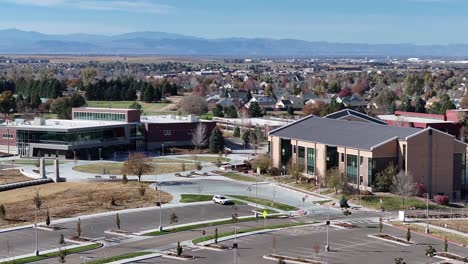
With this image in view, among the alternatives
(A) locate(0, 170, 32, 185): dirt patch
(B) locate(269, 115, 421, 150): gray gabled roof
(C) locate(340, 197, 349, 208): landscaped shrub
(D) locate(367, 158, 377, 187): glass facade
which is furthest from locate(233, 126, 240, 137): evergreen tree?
(C) locate(340, 197, 349, 208): landscaped shrub

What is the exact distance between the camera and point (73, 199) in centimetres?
6562

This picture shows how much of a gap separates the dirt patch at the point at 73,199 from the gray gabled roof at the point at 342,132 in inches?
639

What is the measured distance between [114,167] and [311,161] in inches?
906

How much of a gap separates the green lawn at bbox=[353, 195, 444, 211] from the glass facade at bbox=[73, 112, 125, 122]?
47.0 metres

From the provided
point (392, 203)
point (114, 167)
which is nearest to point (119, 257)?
point (392, 203)

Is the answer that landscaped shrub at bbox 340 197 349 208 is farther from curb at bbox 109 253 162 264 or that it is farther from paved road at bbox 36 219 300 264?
curb at bbox 109 253 162 264

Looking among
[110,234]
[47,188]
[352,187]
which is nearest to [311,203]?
[352,187]

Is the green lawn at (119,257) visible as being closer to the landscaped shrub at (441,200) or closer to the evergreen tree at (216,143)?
the landscaped shrub at (441,200)

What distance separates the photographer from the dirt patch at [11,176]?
7781cm

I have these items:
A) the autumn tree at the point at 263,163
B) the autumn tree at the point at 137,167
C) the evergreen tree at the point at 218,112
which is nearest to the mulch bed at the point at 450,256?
Answer: the autumn tree at the point at 137,167

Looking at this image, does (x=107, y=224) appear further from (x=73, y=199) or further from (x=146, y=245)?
(x=73, y=199)

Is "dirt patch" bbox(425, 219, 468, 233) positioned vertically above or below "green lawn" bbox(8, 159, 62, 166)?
above

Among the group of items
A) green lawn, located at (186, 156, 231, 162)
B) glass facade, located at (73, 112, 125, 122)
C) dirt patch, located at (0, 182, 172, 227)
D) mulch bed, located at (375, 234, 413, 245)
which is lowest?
green lawn, located at (186, 156, 231, 162)

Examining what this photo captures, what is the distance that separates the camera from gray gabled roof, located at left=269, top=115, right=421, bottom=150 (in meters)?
70.2
